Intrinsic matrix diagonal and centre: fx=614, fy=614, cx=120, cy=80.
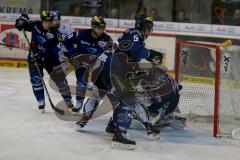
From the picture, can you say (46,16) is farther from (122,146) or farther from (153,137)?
(122,146)

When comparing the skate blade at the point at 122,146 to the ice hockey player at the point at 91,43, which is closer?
the skate blade at the point at 122,146

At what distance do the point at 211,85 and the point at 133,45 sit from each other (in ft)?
4.91

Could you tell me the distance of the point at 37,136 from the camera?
591cm

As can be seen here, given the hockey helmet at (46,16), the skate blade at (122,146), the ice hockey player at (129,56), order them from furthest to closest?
1. the hockey helmet at (46,16)
2. the ice hockey player at (129,56)
3. the skate blade at (122,146)

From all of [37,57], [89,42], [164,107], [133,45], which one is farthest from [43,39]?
[133,45]

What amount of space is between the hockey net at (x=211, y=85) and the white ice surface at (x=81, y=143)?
1.20 ft

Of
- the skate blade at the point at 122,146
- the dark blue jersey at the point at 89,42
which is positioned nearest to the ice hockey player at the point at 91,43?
the dark blue jersey at the point at 89,42

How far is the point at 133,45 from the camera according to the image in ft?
18.7

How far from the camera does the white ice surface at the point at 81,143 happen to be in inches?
207

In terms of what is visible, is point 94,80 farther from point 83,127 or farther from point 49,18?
point 49,18

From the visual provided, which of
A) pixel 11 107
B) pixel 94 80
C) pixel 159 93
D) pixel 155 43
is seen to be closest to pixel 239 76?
pixel 159 93

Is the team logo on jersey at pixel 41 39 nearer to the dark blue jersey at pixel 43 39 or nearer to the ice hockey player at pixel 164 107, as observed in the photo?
the dark blue jersey at pixel 43 39

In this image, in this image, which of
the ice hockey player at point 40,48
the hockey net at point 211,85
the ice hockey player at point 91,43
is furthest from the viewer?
the ice hockey player at point 40,48

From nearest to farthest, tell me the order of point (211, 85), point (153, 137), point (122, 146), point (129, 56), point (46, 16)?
point (122, 146) < point (129, 56) < point (153, 137) < point (211, 85) < point (46, 16)
